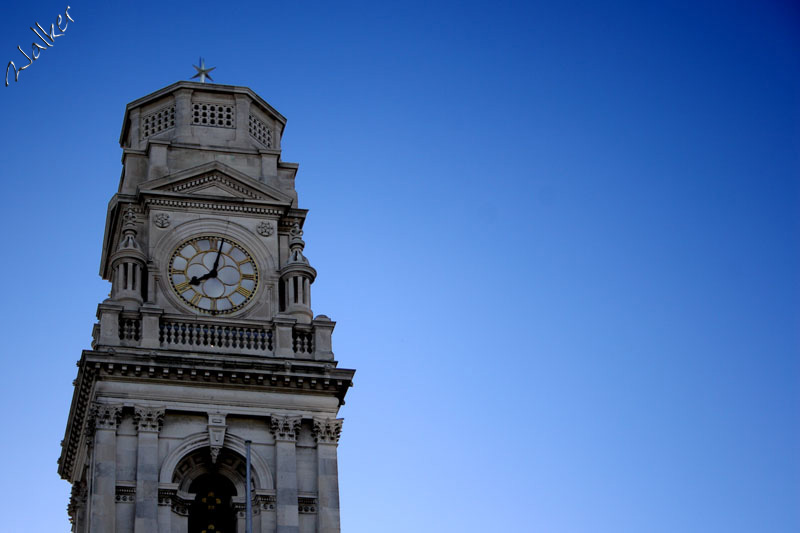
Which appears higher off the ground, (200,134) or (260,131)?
(260,131)

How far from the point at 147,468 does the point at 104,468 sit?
52.3 inches

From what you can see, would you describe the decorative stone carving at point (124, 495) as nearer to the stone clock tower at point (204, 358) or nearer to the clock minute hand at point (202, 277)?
the stone clock tower at point (204, 358)

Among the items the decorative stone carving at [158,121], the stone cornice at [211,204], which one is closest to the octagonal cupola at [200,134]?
the decorative stone carving at [158,121]

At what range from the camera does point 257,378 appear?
52594mm

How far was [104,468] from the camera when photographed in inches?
1965

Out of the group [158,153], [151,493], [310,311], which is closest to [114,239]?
[158,153]

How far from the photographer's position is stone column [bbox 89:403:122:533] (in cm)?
4909

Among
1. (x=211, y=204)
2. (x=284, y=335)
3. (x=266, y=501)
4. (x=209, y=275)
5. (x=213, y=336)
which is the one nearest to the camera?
(x=266, y=501)

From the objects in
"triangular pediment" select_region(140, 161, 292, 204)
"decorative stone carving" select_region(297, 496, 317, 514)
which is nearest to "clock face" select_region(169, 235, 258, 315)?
"triangular pediment" select_region(140, 161, 292, 204)

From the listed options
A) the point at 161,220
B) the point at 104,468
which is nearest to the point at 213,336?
the point at 161,220

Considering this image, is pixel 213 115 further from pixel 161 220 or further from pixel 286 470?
pixel 286 470

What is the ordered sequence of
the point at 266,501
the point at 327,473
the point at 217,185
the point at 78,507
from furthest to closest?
the point at 217,185, the point at 78,507, the point at 327,473, the point at 266,501

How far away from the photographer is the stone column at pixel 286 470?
166 ft

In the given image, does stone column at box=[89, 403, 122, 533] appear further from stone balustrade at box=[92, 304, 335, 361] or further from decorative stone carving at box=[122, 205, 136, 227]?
decorative stone carving at box=[122, 205, 136, 227]
